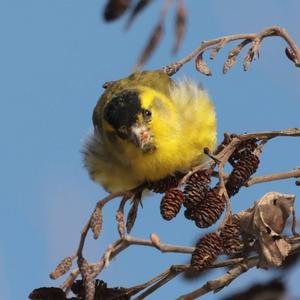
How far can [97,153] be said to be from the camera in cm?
335

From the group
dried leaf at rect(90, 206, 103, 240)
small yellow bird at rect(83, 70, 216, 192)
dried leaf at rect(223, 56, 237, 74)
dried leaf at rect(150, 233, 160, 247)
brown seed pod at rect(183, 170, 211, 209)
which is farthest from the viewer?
small yellow bird at rect(83, 70, 216, 192)

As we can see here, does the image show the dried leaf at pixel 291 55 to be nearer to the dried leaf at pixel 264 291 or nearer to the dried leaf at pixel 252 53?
the dried leaf at pixel 252 53

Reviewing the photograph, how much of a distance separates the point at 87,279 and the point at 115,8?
2.90 ft

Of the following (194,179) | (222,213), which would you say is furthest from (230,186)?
(222,213)

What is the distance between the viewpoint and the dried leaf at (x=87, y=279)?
69.4 inches

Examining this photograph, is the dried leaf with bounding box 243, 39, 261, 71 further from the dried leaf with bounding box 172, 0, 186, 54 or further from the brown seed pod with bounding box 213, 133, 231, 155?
the dried leaf with bounding box 172, 0, 186, 54

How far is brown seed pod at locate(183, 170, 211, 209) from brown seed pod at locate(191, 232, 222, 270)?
0.26 m

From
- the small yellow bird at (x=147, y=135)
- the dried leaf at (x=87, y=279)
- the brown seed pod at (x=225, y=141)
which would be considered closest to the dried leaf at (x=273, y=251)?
the dried leaf at (x=87, y=279)

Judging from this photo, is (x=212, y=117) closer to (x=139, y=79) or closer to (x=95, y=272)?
(x=139, y=79)

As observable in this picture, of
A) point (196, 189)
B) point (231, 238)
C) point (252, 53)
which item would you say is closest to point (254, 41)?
point (252, 53)

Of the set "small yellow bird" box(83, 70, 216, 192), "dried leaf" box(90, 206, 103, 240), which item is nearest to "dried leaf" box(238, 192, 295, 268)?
"dried leaf" box(90, 206, 103, 240)

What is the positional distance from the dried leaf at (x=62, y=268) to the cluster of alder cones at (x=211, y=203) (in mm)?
343

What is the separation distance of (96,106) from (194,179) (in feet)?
5.08

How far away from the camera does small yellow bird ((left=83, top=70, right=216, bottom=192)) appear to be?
3.04 metres
